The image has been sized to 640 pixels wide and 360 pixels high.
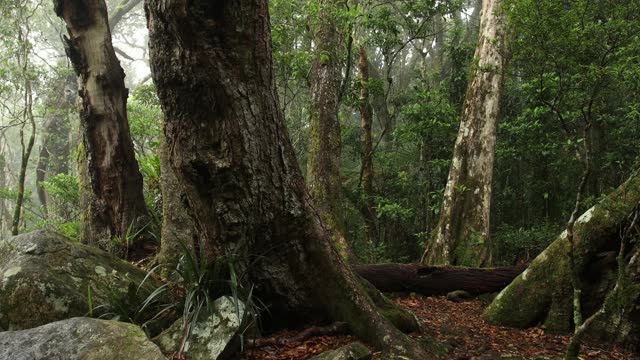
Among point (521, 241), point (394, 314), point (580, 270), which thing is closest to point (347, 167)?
point (521, 241)

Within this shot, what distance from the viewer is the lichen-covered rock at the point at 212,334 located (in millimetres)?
3389

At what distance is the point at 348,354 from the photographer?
3475 millimetres

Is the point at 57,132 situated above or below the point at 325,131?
above

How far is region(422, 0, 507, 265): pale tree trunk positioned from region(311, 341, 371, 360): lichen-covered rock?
5.57 meters

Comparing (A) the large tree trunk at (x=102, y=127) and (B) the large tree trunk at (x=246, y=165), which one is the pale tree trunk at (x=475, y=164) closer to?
(B) the large tree trunk at (x=246, y=165)

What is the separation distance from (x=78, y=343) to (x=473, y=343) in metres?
3.89

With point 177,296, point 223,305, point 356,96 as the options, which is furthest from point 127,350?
point 356,96

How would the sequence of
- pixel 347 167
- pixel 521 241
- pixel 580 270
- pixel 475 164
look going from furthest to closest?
pixel 347 167 → pixel 521 241 → pixel 475 164 → pixel 580 270

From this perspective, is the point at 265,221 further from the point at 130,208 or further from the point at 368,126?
the point at 368,126

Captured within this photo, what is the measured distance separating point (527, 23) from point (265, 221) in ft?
12.6

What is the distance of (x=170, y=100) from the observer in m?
3.57

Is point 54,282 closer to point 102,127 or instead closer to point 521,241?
point 102,127

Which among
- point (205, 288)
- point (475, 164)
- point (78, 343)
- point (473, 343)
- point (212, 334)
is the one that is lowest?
point (473, 343)

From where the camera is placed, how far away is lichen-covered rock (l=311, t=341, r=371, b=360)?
3.46 metres
